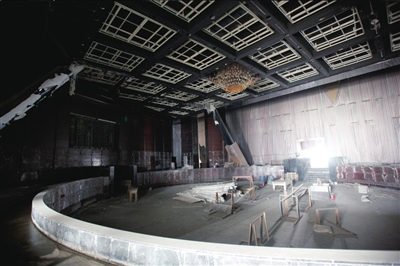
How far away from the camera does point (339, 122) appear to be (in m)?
11.8

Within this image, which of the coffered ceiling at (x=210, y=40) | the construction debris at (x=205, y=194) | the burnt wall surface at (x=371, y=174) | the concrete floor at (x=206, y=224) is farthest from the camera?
the burnt wall surface at (x=371, y=174)

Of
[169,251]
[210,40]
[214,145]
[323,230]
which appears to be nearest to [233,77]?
[210,40]

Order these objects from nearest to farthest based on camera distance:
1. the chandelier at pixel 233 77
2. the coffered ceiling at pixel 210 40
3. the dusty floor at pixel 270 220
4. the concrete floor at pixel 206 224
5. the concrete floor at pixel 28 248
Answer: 1. the concrete floor at pixel 28 248
2. the concrete floor at pixel 206 224
3. the dusty floor at pixel 270 220
4. the coffered ceiling at pixel 210 40
5. the chandelier at pixel 233 77

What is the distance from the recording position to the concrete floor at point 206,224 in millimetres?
2424

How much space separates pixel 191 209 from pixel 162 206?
1.23 metres

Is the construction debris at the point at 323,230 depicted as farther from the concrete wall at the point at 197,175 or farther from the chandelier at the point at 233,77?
the concrete wall at the point at 197,175

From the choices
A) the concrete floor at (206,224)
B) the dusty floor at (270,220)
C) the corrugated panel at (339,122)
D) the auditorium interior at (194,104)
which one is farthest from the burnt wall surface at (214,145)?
the concrete floor at (206,224)

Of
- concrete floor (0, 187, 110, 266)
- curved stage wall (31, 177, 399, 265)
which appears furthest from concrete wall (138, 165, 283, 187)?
curved stage wall (31, 177, 399, 265)

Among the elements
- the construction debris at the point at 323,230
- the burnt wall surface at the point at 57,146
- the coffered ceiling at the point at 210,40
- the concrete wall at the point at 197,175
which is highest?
the coffered ceiling at the point at 210,40

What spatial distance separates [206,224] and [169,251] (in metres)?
3.61

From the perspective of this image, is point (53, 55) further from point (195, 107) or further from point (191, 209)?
point (195, 107)

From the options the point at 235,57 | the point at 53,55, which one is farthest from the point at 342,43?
the point at 53,55

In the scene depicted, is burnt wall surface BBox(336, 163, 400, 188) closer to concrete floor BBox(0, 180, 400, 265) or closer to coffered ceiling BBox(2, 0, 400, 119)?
concrete floor BBox(0, 180, 400, 265)

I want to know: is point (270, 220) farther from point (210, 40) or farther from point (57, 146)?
point (57, 146)
